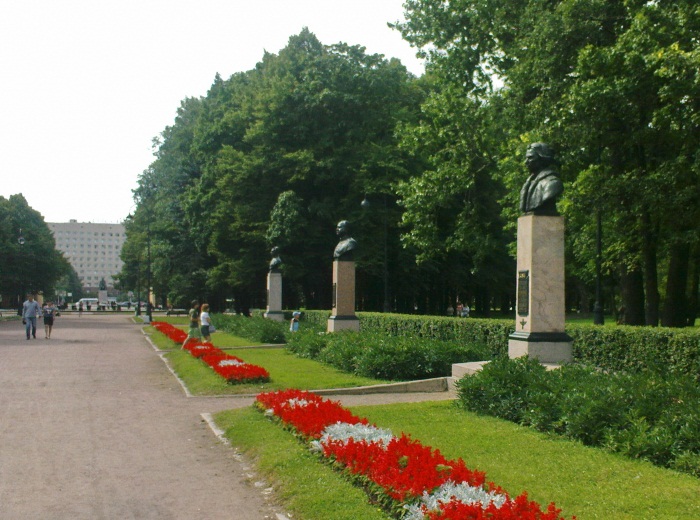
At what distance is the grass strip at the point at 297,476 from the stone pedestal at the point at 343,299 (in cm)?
1424

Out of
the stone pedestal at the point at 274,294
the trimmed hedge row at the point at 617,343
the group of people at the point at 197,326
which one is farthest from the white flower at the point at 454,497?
the stone pedestal at the point at 274,294

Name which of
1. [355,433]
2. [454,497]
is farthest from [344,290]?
[454,497]

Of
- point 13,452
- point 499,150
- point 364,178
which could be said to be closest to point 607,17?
point 499,150

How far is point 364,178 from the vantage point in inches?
1462

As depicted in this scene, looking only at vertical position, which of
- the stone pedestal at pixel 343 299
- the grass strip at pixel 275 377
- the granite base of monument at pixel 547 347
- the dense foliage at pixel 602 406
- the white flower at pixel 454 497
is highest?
the stone pedestal at pixel 343 299

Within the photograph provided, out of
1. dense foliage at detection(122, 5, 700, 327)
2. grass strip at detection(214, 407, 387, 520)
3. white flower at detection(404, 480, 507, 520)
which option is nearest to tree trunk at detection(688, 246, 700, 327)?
dense foliage at detection(122, 5, 700, 327)

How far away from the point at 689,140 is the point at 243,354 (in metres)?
13.6

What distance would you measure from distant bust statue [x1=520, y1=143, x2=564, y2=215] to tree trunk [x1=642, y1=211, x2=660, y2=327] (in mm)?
7726

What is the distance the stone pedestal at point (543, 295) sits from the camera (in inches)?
Result: 541

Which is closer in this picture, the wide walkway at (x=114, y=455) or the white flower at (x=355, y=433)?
the wide walkway at (x=114, y=455)

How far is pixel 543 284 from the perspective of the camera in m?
13.9

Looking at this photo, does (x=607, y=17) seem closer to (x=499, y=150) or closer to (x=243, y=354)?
(x=499, y=150)

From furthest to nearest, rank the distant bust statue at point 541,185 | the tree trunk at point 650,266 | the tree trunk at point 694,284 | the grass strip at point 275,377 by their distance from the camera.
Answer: the tree trunk at point 694,284 → the tree trunk at point 650,266 → the grass strip at point 275,377 → the distant bust statue at point 541,185

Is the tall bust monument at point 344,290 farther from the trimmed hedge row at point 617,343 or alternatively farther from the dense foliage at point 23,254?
the dense foliage at point 23,254
